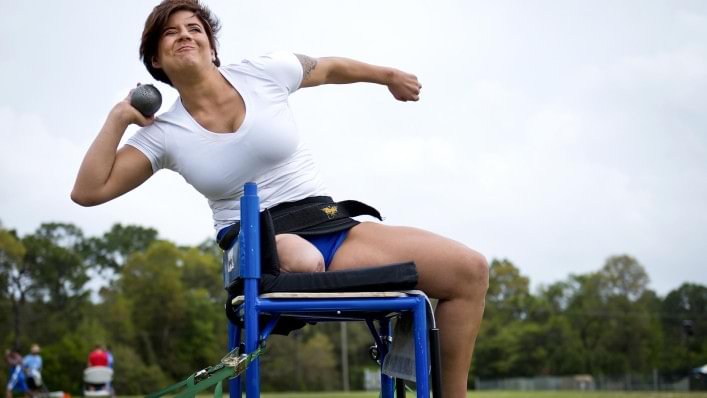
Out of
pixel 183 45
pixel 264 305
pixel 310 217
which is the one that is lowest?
pixel 264 305

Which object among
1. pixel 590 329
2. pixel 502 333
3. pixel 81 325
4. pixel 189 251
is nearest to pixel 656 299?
pixel 590 329

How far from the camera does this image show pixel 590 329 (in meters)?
74.8

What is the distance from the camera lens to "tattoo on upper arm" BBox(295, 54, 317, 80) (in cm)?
353

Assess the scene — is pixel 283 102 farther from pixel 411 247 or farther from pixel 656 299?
pixel 656 299

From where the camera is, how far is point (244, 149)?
3127 millimetres

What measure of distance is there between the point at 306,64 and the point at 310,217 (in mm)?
737

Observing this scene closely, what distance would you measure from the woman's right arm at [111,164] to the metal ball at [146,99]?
21 mm

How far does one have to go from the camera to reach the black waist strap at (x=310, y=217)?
3047 mm

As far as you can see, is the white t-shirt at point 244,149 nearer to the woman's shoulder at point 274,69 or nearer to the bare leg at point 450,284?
the woman's shoulder at point 274,69

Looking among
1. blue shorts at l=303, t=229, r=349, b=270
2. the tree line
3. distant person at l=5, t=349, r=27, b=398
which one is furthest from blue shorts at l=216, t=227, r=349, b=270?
the tree line

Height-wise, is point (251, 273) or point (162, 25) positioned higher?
point (162, 25)

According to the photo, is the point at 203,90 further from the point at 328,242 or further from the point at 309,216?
the point at 328,242

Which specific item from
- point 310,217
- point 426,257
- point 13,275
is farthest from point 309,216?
point 13,275

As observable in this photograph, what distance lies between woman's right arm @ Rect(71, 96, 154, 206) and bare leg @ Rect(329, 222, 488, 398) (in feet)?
2.88
